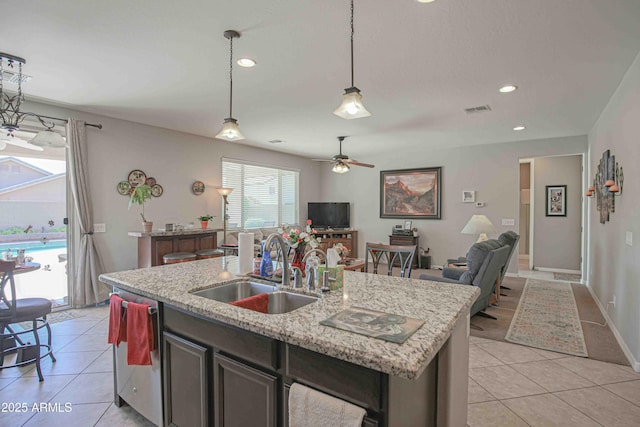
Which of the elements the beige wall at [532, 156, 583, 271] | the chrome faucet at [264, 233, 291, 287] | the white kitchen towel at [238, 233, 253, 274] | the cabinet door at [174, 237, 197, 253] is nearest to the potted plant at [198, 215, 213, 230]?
the cabinet door at [174, 237, 197, 253]

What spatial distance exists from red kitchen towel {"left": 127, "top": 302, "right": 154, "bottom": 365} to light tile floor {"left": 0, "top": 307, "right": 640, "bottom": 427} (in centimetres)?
54

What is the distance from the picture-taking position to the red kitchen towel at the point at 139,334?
73.5 inches

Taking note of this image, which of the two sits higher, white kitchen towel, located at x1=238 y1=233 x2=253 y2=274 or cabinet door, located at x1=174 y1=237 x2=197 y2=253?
white kitchen towel, located at x1=238 y1=233 x2=253 y2=274

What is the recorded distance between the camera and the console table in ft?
14.8

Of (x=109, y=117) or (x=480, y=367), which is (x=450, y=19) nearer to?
(x=480, y=367)

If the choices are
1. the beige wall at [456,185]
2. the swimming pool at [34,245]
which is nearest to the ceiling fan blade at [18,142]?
the swimming pool at [34,245]

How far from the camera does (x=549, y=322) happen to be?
3832 millimetres

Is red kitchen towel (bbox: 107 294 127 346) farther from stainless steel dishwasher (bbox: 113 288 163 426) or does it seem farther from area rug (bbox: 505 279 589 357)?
area rug (bbox: 505 279 589 357)

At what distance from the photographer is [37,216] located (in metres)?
4.18

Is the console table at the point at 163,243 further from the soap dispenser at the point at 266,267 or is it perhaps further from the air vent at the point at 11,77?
the soap dispenser at the point at 266,267

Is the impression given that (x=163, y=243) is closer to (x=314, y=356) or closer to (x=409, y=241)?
(x=314, y=356)

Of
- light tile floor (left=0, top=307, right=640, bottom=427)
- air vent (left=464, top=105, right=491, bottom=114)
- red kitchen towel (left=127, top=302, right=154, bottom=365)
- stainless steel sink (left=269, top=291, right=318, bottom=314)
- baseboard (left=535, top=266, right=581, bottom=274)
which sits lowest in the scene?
light tile floor (left=0, top=307, right=640, bottom=427)

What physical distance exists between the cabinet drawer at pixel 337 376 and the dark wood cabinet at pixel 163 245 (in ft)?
12.6

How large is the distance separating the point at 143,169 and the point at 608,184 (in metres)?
6.05
